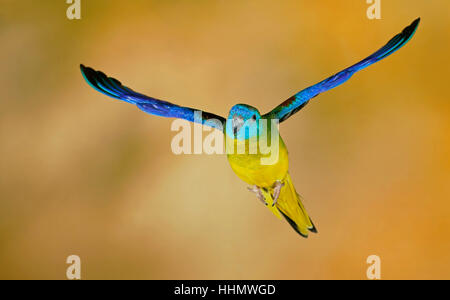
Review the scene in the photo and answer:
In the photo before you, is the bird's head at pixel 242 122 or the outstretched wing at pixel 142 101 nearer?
A: the bird's head at pixel 242 122

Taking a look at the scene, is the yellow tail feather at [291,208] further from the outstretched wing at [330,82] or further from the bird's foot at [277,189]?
the outstretched wing at [330,82]

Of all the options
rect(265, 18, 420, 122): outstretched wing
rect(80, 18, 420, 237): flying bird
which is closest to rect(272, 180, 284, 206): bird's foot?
rect(80, 18, 420, 237): flying bird

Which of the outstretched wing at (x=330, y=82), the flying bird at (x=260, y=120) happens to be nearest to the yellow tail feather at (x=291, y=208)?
the flying bird at (x=260, y=120)

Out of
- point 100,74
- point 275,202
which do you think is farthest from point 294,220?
point 100,74

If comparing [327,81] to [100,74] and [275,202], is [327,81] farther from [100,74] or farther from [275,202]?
[100,74]

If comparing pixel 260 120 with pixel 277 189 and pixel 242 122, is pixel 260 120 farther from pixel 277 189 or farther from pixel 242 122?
pixel 277 189

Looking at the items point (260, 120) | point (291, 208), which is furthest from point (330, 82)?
point (291, 208)

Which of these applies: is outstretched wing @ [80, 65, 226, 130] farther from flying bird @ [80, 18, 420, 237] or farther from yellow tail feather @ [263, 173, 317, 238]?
yellow tail feather @ [263, 173, 317, 238]
